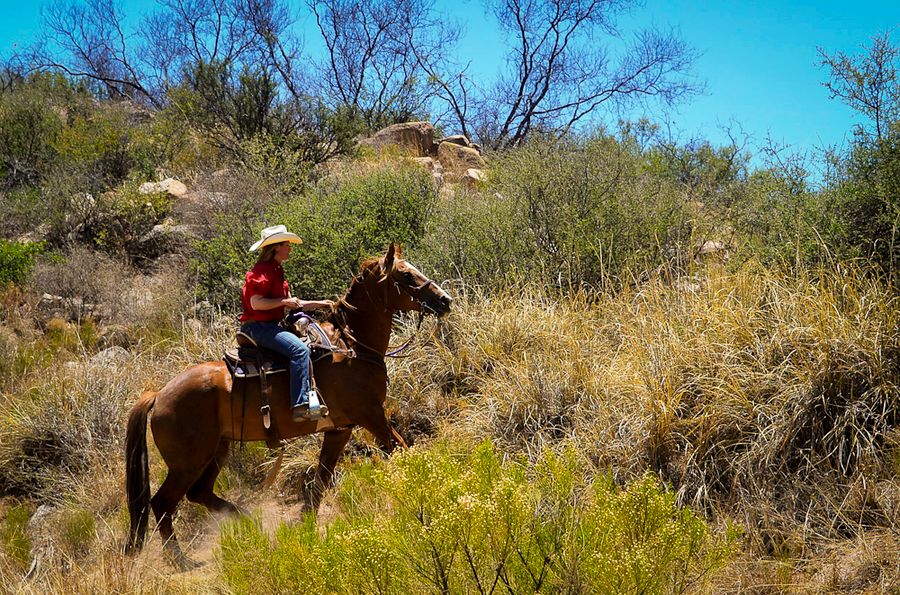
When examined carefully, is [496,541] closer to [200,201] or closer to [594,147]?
[594,147]

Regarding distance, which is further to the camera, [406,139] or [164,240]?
[406,139]

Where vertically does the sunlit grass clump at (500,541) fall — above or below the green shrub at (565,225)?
below

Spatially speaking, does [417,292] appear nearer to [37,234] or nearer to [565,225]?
[565,225]

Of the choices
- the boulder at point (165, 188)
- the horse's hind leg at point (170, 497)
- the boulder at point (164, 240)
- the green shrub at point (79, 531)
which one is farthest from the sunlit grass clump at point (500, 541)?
the boulder at point (165, 188)

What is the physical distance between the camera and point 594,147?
37.3ft

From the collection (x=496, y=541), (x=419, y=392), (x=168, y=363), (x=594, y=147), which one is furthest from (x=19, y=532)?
(x=594, y=147)

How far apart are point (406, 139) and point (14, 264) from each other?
11697 millimetres

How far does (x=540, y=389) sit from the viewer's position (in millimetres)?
6883

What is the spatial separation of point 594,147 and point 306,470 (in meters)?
6.96

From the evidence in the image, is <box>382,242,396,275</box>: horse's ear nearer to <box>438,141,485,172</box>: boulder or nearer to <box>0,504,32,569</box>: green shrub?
<box>0,504,32,569</box>: green shrub

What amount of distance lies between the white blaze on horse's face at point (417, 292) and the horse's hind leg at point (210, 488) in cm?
209

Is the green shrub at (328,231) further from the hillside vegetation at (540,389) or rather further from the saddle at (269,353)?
the saddle at (269,353)

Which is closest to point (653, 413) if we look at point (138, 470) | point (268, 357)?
point (268, 357)

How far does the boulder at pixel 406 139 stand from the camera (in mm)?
21922
